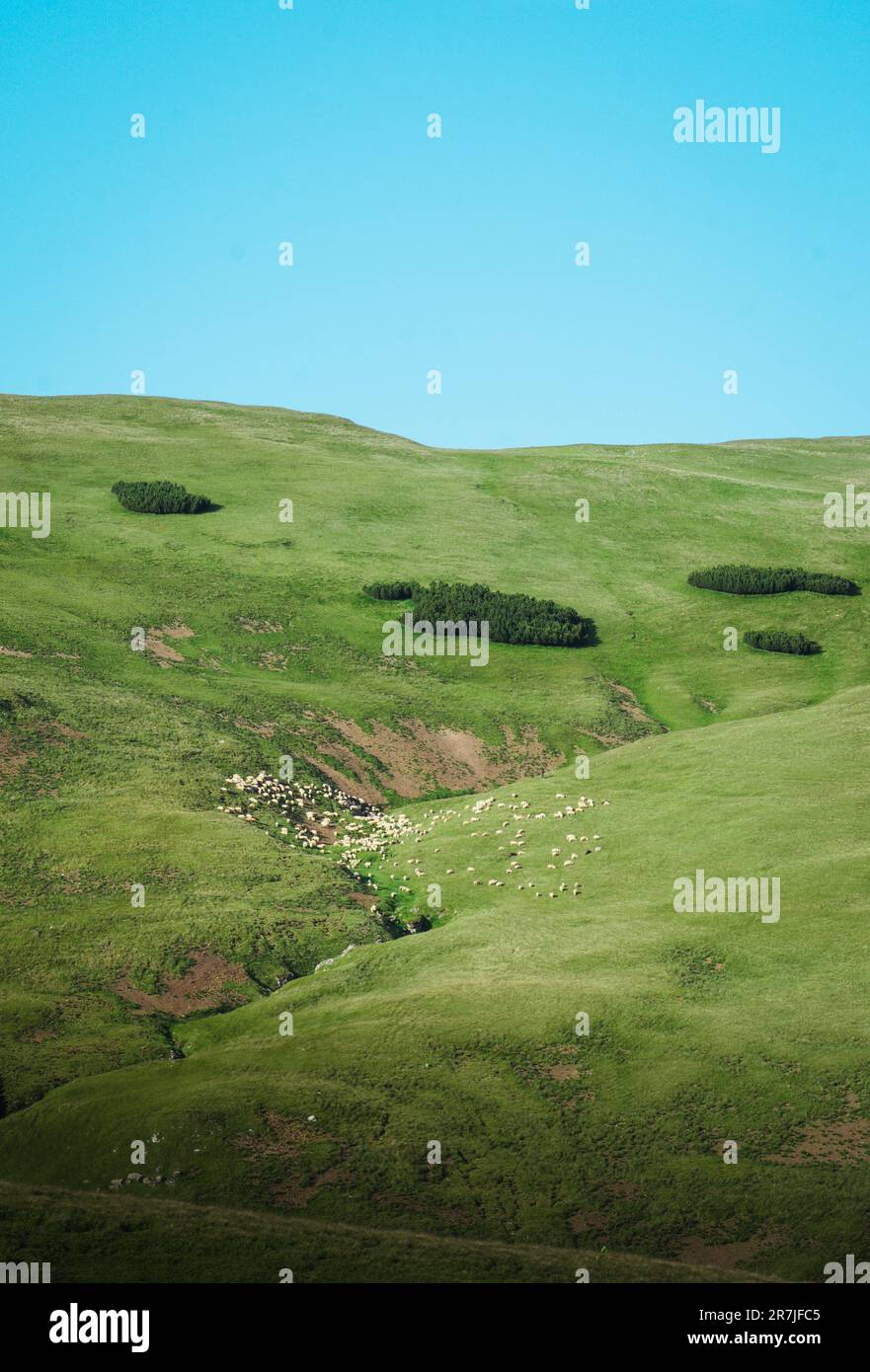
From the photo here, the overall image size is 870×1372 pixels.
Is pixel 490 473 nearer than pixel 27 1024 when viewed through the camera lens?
No

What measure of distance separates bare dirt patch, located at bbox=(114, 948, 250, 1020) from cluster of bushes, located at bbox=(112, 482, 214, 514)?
60.2 m

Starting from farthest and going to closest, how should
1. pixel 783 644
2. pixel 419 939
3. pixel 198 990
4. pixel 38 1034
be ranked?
pixel 783 644 → pixel 419 939 → pixel 198 990 → pixel 38 1034

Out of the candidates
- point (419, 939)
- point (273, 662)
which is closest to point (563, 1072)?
point (419, 939)

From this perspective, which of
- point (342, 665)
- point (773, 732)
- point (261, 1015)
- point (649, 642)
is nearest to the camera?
point (261, 1015)

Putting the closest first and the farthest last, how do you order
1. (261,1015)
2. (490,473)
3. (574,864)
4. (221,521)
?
(261,1015), (574,864), (221,521), (490,473)

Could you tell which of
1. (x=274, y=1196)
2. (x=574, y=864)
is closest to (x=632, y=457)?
(x=574, y=864)

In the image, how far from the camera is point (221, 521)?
88625mm

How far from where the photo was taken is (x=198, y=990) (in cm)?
3306

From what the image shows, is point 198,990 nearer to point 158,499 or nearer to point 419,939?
point 419,939

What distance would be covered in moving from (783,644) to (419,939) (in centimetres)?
4577

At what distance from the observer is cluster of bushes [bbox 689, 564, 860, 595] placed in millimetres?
84125

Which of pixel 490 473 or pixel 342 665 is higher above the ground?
pixel 490 473
